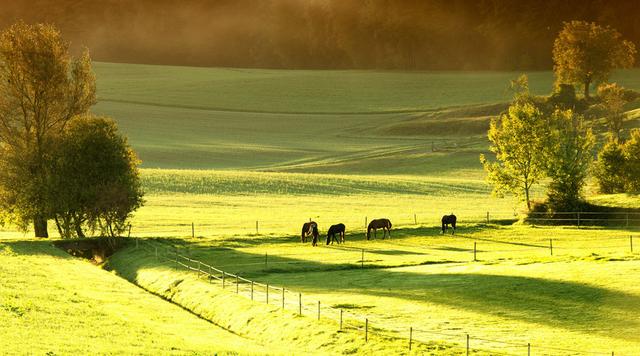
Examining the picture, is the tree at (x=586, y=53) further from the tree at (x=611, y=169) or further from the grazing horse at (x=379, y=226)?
the grazing horse at (x=379, y=226)

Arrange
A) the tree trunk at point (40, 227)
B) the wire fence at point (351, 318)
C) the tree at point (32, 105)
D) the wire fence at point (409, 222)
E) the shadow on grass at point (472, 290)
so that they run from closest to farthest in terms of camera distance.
→ the wire fence at point (351, 318) < the shadow on grass at point (472, 290) < the tree at point (32, 105) < the tree trunk at point (40, 227) < the wire fence at point (409, 222)

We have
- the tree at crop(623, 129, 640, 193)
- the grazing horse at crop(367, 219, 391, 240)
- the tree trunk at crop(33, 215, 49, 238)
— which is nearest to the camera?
the grazing horse at crop(367, 219, 391, 240)

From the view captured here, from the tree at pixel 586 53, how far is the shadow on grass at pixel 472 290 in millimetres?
106732

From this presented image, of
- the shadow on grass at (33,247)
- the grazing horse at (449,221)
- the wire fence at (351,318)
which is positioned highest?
the grazing horse at (449,221)

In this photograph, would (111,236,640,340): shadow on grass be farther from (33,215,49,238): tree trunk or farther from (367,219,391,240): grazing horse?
(33,215,49,238): tree trunk

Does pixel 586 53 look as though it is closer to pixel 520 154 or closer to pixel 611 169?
pixel 611 169

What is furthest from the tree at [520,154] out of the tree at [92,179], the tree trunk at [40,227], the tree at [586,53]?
the tree at [586,53]

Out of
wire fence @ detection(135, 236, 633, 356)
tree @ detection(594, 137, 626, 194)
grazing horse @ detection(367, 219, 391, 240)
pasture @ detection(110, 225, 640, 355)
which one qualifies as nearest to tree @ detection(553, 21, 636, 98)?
tree @ detection(594, 137, 626, 194)

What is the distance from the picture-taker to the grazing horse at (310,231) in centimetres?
6856

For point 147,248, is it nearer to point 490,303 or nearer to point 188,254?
point 188,254

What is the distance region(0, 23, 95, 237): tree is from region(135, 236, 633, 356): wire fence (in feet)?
59.4

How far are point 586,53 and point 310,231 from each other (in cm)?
9691

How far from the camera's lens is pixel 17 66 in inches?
2822

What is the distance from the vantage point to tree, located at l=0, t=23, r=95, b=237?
71.1 meters
